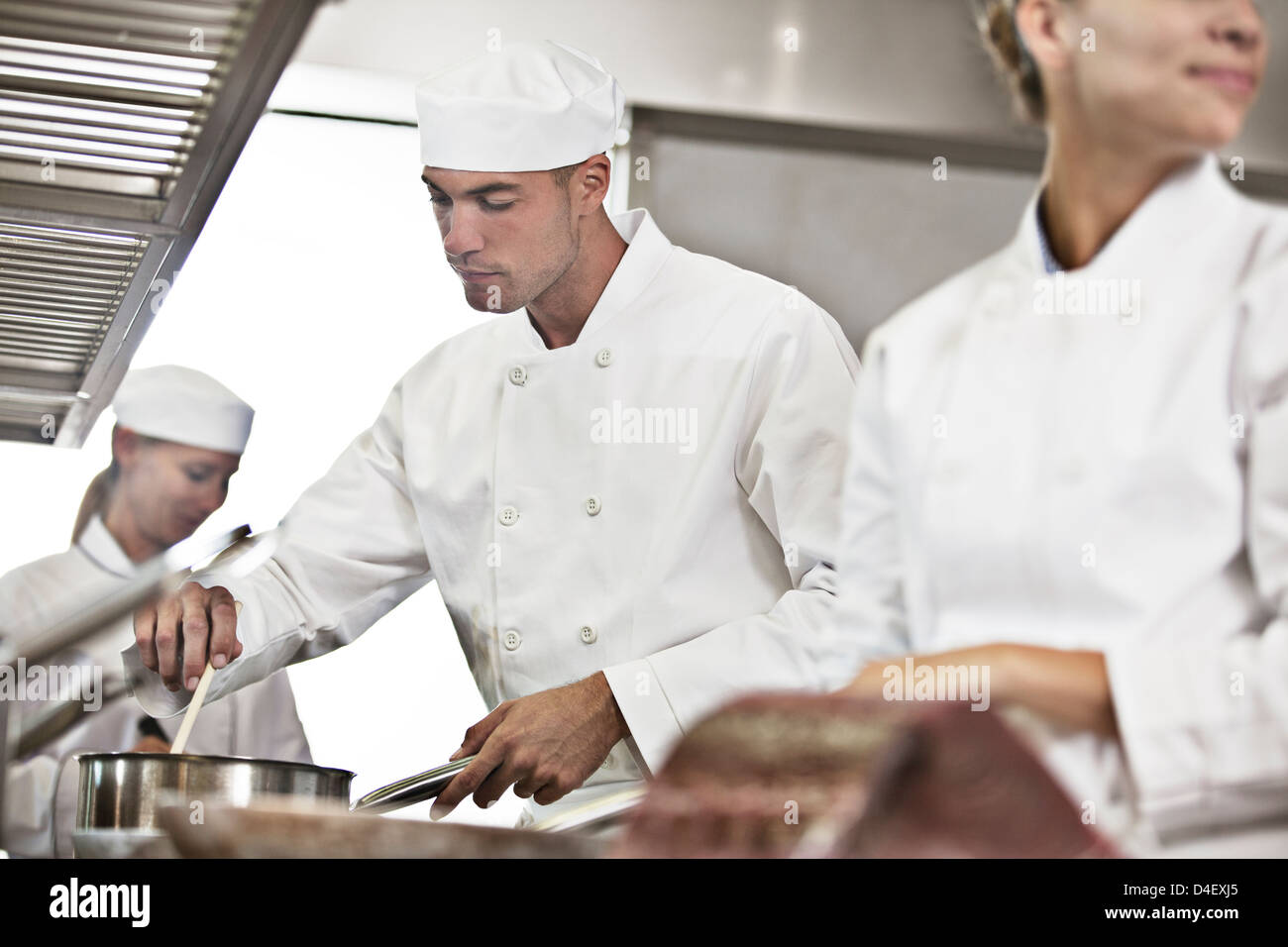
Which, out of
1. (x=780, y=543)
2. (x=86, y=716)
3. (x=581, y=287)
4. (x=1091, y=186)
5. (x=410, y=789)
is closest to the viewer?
(x=1091, y=186)

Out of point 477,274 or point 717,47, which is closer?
point 477,274

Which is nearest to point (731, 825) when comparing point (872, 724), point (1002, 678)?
point (872, 724)

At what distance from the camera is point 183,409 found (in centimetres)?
189

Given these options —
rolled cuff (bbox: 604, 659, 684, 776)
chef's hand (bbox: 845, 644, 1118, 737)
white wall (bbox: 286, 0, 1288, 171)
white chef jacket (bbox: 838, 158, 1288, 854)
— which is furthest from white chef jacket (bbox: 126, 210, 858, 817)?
chef's hand (bbox: 845, 644, 1118, 737)

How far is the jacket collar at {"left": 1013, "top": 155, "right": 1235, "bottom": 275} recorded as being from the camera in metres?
0.93

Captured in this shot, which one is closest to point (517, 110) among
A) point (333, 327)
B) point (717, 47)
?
point (717, 47)

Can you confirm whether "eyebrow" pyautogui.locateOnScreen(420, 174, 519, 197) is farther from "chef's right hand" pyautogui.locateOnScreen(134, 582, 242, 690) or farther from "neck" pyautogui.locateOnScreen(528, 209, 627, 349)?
"chef's right hand" pyautogui.locateOnScreen(134, 582, 242, 690)

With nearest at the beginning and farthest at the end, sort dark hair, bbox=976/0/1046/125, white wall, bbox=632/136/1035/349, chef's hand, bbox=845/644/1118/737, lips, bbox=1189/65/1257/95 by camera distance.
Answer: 1. chef's hand, bbox=845/644/1118/737
2. lips, bbox=1189/65/1257/95
3. dark hair, bbox=976/0/1046/125
4. white wall, bbox=632/136/1035/349

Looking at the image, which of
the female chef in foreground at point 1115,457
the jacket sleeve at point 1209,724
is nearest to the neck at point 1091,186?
the female chef in foreground at point 1115,457

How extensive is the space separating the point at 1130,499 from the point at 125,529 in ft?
4.90

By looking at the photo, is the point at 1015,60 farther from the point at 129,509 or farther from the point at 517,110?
the point at 129,509

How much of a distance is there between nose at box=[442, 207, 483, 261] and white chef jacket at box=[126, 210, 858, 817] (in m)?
0.15

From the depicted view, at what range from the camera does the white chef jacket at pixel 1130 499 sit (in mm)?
767

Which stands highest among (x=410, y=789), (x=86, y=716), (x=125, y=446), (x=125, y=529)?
(x=125, y=446)
